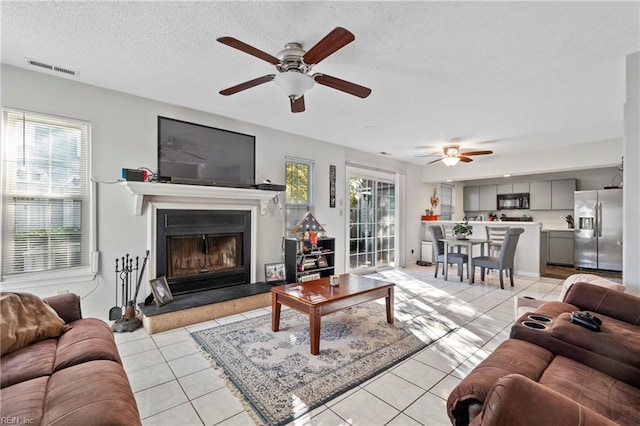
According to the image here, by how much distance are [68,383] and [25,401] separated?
147mm

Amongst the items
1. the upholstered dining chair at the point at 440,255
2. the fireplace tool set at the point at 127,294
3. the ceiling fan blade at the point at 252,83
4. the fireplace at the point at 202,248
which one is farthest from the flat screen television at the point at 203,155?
the upholstered dining chair at the point at 440,255

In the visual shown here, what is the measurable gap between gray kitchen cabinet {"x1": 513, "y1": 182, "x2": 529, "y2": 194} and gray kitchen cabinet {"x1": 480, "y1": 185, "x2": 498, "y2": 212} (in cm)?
51

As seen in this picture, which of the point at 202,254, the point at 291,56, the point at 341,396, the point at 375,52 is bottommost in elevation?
the point at 341,396

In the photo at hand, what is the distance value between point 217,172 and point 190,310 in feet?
5.86

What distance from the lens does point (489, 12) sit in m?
1.87

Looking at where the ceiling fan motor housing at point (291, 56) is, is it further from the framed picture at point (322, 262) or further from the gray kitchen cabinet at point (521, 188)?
the gray kitchen cabinet at point (521, 188)

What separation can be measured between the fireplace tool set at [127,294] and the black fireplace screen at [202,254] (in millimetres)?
350

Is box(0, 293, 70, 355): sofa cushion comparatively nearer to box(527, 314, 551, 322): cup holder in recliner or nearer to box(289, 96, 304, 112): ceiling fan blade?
box(289, 96, 304, 112): ceiling fan blade

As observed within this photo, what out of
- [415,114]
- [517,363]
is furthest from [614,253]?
[517,363]

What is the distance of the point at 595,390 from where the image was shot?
1336mm

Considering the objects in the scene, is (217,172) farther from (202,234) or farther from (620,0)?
(620,0)

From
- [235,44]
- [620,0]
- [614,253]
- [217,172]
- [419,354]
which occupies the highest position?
[620,0]

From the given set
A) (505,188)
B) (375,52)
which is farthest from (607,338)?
(505,188)

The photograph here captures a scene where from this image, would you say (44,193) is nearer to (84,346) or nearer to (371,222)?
(84,346)
